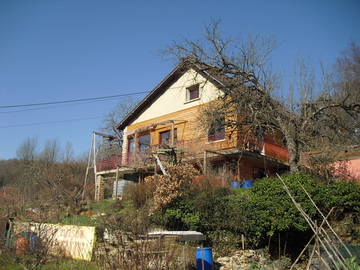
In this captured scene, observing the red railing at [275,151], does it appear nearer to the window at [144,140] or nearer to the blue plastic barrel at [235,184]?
the blue plastic barrel at [235,184]

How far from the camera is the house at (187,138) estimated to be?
686 inches

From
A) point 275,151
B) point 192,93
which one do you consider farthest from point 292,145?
point 192,93

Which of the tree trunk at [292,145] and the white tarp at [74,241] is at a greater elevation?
the tree trunk at [292,145]

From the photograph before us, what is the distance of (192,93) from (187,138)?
10.7 ft

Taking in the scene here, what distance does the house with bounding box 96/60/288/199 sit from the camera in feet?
57.2

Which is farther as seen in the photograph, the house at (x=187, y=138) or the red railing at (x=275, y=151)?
the red railing at (x=275, y=151)

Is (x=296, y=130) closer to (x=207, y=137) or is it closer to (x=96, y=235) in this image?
(x=207, y=137)

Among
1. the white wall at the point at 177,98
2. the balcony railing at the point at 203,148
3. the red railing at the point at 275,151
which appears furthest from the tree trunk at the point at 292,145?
the white wall at the point at 177,98

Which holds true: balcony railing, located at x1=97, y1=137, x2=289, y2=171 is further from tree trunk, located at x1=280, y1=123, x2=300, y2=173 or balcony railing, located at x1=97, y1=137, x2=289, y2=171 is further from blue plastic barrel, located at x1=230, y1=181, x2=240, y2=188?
tree trunk, located at x1=280, y1=123, x2=300, y2=173

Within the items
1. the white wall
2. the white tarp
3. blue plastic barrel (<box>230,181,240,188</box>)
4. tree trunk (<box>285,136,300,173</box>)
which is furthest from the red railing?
the white tarp

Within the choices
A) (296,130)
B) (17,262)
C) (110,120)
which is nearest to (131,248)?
(17,262)

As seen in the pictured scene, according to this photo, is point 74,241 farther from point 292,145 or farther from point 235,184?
point 292,145

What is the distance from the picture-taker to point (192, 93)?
22109mm

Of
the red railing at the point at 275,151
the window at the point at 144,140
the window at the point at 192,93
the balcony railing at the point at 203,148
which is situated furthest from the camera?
the window at the point at 144,140
